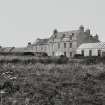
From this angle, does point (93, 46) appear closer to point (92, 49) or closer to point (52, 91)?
point (92, 49)

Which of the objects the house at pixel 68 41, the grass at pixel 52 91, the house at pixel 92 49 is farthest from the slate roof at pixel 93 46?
the grass at pixel 52 91

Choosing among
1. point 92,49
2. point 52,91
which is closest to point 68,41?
point 92,49

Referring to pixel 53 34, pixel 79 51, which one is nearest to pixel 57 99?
pixel 79 51

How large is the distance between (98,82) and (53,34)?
60.4 metres

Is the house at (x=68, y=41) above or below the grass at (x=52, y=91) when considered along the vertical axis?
above

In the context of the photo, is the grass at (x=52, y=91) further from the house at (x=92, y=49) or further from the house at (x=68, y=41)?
the house at (x=68, y=41)

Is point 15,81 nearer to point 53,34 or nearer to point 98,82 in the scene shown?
point 98,82

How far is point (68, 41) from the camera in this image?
63.7 metres

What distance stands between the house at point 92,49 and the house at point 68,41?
2.91 m

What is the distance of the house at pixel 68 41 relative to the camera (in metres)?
61.7

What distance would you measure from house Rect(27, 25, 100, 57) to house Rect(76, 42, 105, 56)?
2.91 meters

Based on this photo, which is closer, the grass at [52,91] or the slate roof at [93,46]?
the grass at [52,91]

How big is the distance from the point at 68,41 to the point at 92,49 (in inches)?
368

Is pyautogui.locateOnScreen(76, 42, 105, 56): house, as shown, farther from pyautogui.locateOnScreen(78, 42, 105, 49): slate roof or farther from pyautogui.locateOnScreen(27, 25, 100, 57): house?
pyautogui.locateOnScreen(27, 25, 100, 57): house
